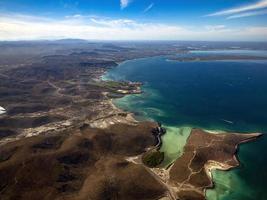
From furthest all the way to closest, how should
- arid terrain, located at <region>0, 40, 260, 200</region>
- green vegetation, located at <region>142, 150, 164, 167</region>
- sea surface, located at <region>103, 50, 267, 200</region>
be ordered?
green vegetation, located at <region>142, 150, 164, 167</region>
sea surface, located at <region>103, 50, 267, 200</region>
arid terrain, located at <region>0, 40, 260, 200</region>

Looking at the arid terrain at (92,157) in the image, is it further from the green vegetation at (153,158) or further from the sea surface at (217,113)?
the sea surface at (217,113)

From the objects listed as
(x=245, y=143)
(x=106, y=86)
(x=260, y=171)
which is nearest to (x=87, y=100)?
(x=106, y=86)

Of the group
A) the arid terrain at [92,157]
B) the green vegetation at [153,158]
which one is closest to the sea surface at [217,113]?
the green vegetation at [153,158]

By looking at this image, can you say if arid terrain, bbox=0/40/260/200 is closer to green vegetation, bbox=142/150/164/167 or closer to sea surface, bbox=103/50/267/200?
green vegetation, bbox=142/150/164/167

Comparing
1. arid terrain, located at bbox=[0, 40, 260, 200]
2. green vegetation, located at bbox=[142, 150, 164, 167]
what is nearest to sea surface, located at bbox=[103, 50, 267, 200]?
green vegetation, located at bbox=[142, 150, 164, 167]

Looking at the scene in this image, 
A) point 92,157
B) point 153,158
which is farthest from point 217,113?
point 92,157

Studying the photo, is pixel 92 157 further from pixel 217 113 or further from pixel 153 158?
pixel 217 113

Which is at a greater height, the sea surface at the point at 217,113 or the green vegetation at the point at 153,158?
the green vegetation at the point at 153,158
